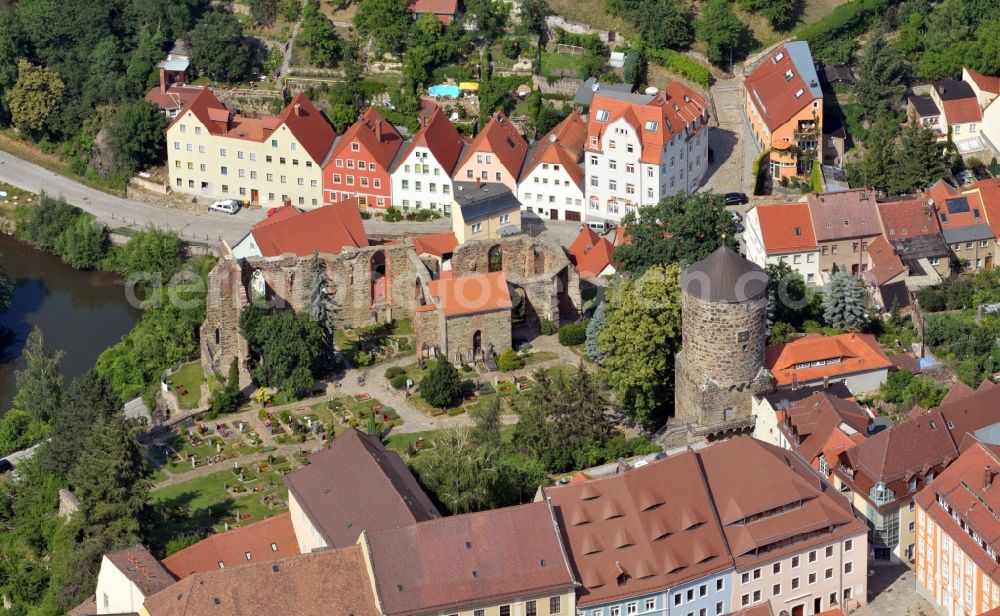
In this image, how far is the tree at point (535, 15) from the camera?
12606 centimetres

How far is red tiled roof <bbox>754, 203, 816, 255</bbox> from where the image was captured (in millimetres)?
104875

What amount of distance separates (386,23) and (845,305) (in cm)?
4068

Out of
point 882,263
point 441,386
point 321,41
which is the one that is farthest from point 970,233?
point 321,41

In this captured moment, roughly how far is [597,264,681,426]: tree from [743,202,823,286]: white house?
12.9 metres

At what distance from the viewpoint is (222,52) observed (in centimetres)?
12838

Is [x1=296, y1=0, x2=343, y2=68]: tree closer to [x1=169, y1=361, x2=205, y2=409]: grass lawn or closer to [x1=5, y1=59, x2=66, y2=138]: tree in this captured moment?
[x1=5, y1=59, x2=66, y2=138]: tree

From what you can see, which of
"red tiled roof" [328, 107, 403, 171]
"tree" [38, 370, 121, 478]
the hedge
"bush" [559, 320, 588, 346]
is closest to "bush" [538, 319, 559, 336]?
"bush" [559, 320, 588, 346]

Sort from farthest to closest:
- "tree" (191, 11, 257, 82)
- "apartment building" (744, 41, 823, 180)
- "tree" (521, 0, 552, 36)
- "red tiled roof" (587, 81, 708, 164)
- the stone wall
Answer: "tree" (191, 11, 257, 82)
"tree" (521, 0, 552, 36)
"apartment building" (744, 41, 823, 180)
"red tiled roof" (587, 81, 708, 164)
the stone wall

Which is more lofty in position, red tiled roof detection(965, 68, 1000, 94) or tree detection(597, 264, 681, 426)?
red tiled roof detection(965, 68, 1000, 94)

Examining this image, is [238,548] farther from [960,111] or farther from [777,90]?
[960,111]

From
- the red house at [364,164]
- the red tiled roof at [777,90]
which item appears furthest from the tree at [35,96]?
the red tiled roof at [777,90]

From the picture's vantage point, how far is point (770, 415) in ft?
285

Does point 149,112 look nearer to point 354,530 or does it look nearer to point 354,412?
point 354,412

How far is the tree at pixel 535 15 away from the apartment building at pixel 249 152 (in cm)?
1438
